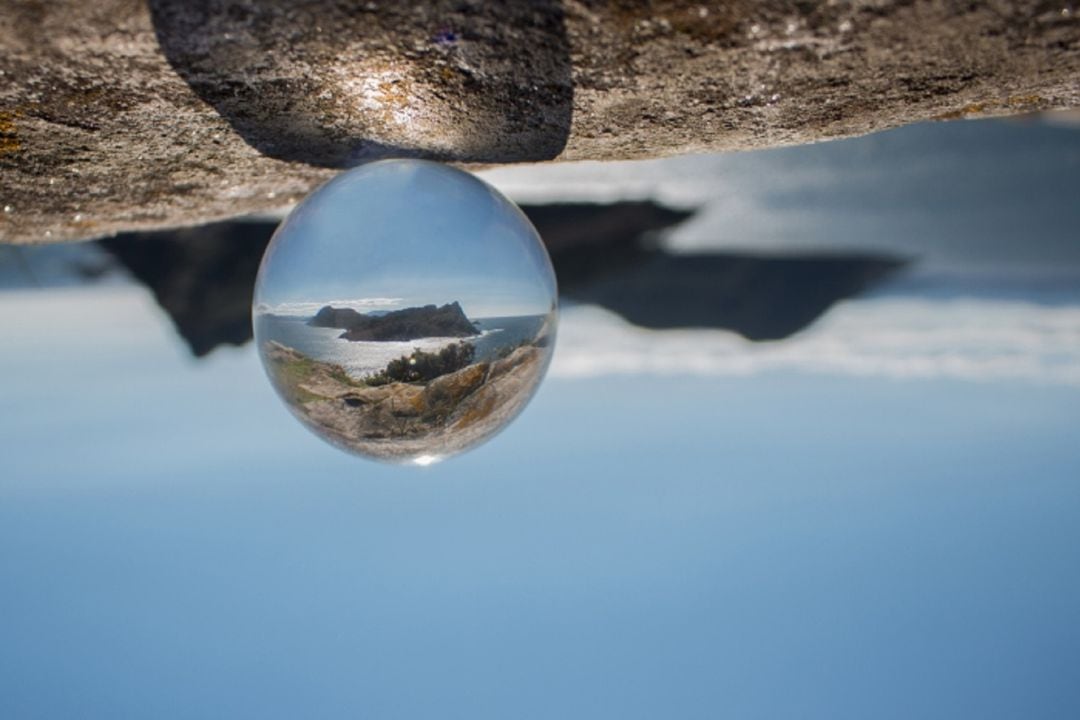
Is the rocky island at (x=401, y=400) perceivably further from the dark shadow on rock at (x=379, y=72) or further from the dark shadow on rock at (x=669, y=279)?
the dark shadow on rock at (x=669, y=279)

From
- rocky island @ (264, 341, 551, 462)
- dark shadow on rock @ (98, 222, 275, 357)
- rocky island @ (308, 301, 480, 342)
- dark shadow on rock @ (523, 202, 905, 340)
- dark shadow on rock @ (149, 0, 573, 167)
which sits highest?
dark shadow on rock @ (149, 0, 573, 167)

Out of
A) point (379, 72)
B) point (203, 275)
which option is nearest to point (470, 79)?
point (379, 72)

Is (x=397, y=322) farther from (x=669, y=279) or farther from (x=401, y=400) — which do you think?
(x=669, y=279)

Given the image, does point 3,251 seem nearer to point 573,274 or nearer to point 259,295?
point 259,295

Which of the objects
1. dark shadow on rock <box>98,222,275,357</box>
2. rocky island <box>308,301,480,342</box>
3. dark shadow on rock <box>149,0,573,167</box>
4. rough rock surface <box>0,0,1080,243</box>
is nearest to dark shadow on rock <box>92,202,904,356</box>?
dark shadow on rock <box>98,222,275,357</box>

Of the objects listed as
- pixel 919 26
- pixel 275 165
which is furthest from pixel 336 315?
pixel 919 26

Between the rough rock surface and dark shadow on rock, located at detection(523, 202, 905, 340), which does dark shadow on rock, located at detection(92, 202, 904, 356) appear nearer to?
dark shadow on rock, located at detection(523, 202, 905, 340)

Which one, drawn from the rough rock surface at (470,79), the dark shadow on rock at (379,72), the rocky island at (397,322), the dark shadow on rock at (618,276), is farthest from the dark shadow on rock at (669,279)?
the rocky island at (397,322)
